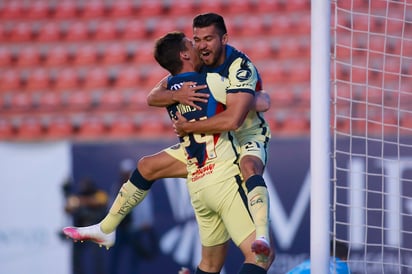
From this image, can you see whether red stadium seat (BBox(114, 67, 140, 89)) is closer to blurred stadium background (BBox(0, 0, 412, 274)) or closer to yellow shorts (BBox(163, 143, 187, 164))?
blurred stadium background (BBox(0, 0, 412, 274))

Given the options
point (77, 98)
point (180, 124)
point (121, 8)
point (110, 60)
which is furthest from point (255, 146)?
point (121, 8)

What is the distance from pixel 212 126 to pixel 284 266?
4.26m

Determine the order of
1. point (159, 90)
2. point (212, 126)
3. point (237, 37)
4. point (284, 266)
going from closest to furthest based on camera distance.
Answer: point (212, 126)
point (159, 90)
point (284, 266)
point (237, 37)

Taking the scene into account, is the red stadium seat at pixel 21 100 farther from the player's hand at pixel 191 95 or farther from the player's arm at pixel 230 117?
the player's arm at pixel 230 117

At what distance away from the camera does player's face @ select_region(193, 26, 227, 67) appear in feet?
16.3

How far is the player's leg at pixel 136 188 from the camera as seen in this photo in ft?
17.9

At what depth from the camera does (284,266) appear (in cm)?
891

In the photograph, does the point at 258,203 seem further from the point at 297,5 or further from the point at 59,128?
the point at 297,5

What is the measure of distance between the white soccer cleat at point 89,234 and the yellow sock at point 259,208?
1102 mm

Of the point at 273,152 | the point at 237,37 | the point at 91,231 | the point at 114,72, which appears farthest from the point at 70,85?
the point at 91,231

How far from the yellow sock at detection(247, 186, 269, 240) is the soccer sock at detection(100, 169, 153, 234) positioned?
2.87 feet

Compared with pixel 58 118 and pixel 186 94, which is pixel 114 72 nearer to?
pixel 58 118

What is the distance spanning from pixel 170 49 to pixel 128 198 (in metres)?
0.97

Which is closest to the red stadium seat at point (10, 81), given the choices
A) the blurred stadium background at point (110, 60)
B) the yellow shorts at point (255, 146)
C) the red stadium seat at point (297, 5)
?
the blurred stadium background at point (110, 60)
